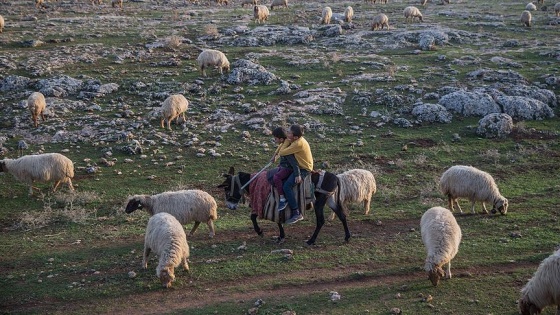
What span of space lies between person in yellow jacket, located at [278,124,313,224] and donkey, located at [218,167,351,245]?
10.9 inches

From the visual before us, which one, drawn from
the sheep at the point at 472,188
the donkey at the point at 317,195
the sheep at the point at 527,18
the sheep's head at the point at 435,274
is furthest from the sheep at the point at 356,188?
the sheep at the point at 527,18

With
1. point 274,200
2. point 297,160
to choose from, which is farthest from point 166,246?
point 297,160

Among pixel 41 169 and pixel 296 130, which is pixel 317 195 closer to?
pixel 296 130

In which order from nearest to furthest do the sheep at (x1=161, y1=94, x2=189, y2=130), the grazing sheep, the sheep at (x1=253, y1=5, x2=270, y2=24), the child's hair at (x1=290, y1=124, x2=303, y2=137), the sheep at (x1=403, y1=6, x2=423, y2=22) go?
the child's hair at (x1=290, y1=124, x2=303, y2=137) < the sheep at (x1=161, y1=94, x2=189, y2=130) < the grazing sheep < the sheep at (x1=253, y1=5, x2=270, y2=24) < the sheep at (x1=403, y1=6, x2=423, y2=22)

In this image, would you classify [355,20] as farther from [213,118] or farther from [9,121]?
[9,121]

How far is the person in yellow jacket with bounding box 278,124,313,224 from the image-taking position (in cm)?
1184

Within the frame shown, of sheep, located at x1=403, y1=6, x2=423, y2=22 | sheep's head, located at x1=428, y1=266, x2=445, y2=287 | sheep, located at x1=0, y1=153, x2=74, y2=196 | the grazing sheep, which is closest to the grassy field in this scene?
sheep's head, located at x1=428, y1=266, x2=445, y2=287

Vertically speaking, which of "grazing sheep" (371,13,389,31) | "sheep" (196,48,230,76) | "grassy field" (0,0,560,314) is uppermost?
"grazing sheep" (371,13,389,31)

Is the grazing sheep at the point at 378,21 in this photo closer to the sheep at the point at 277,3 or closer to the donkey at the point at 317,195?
the sheep at the point at 277,3

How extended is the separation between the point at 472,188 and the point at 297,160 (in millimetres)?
5012

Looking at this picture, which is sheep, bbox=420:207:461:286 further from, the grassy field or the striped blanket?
the striped blanket

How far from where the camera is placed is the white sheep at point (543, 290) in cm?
871

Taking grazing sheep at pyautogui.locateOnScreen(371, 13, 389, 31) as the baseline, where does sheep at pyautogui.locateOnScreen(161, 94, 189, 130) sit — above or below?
below

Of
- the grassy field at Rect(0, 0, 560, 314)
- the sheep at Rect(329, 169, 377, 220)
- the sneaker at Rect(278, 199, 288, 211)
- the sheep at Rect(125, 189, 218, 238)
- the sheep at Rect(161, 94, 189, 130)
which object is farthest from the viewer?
the sheep at Rect(161, 94, 189, 130)
